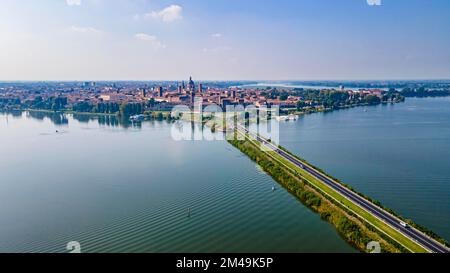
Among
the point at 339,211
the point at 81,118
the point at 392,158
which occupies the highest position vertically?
the point at 81,118

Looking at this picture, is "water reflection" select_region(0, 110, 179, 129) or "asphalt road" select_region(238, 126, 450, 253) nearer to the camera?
"asphalt road" select_region(238, 126, 450, 253)

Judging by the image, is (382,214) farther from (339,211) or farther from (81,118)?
(81,118)

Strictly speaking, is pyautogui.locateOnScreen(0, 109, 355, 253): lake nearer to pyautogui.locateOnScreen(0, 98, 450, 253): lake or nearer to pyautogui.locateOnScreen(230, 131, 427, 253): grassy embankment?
pyautogui.locateOnScreen(0, 98, 450, 253): lake

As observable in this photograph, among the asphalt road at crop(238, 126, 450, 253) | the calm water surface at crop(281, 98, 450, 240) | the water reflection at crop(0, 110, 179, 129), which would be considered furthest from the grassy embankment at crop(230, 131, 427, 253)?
the water reflection at crop(0, 110, 179, 129)

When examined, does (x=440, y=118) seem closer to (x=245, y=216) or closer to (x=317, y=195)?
(x=317, y=195)

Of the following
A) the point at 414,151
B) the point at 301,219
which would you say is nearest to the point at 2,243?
the point at 301,219

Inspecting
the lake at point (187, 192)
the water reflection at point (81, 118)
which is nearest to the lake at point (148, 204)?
the lake at point (187, 192)

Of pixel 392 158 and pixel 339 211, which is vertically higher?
pixel 392 158

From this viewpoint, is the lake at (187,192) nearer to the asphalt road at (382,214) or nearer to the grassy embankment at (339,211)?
the grassy embankment at (339,211)

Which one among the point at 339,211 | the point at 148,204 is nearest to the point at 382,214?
the point at 339,211
